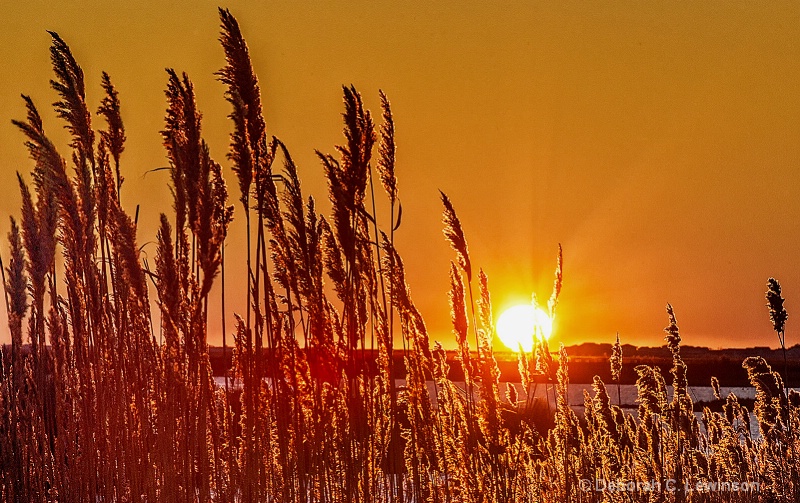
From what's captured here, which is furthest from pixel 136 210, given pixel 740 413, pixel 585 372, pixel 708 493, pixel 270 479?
pixel 585 372

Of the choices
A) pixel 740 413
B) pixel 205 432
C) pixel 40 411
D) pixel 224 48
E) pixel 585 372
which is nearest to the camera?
pixel 224 48

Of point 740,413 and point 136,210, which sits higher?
point 136,210

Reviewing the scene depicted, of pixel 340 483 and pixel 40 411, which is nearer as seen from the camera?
pixel 340 483

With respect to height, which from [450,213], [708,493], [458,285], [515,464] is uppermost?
[450,213]

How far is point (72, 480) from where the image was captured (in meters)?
4.56

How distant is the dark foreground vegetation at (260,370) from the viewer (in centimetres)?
371

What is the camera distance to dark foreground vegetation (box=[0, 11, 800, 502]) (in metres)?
3.71

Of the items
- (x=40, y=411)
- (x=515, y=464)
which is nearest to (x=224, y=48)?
(x=515, y=464)

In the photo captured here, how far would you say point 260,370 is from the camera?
3.74m

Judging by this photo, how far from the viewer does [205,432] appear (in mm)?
3893

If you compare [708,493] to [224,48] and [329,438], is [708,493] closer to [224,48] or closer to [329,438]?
[329,438]

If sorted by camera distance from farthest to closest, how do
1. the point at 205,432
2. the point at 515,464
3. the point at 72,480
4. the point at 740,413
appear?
the point at 740,413 → the point at 72,480 → the point at 515,464 → the point at 205,432

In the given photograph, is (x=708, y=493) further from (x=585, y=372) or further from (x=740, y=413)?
(x=585, y=372)

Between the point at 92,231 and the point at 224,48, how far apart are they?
A: 5.00 feet
